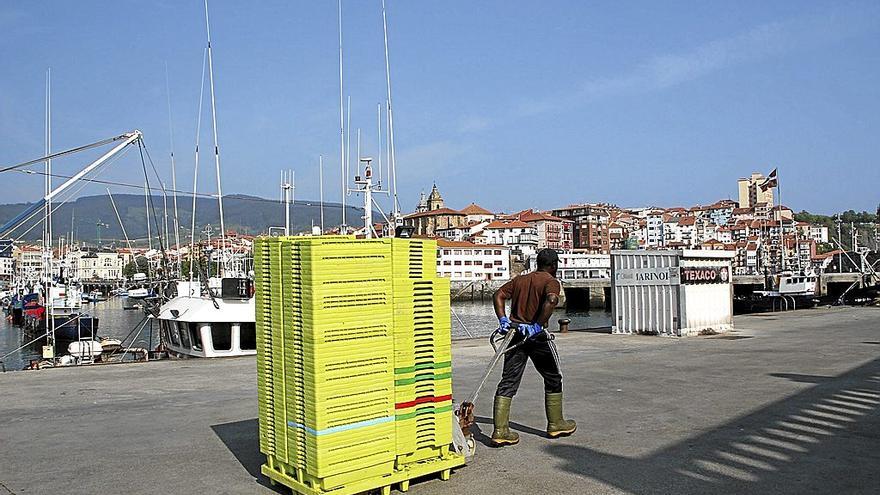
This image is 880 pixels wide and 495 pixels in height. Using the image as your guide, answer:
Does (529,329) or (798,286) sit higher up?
(529,329)

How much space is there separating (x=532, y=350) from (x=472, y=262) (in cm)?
11520

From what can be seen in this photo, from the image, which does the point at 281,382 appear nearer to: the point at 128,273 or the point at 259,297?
the point at 259,297

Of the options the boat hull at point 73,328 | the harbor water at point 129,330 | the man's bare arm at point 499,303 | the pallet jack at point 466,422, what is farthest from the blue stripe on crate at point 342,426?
the boat hull at point 73,328

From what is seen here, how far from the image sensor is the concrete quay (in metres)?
6.33

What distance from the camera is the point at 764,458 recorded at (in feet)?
22.3

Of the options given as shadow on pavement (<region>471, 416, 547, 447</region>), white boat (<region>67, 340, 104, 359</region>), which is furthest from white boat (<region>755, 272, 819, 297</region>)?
shadow on pavement (<region>471, 416, 547, 447</region>)

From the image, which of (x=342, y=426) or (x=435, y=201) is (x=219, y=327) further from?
(x=435, y=201)

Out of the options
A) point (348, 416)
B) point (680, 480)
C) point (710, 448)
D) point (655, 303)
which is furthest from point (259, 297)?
point (655, 303)

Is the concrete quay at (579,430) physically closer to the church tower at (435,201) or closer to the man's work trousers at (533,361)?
the man's work trousers at (533,361)

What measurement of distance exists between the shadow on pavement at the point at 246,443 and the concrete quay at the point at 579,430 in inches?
1.2

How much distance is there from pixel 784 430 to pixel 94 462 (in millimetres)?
6659

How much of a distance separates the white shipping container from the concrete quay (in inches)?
190

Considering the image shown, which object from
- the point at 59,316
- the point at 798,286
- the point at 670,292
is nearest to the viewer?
the point at 670,292

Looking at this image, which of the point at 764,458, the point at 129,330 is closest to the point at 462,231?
the point at 129,330
